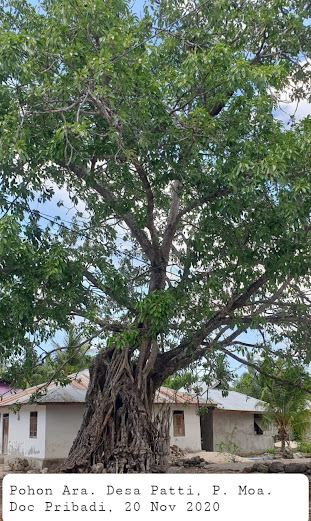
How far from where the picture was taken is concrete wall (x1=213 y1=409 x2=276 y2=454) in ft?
84.0

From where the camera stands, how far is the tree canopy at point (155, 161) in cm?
930

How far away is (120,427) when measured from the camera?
1215cm

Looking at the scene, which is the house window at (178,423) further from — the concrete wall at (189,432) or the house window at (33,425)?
the house window at (33,425)

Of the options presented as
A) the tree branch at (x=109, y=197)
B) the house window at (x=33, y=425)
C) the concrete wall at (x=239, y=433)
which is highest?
the tree branch at (x=109, y=197)

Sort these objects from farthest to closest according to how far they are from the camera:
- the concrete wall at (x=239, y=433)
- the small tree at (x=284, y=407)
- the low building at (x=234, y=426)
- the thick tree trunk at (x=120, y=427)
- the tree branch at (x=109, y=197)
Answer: the concrete wall at (x=239, y=433) < the low building at (x=234, y=426) < the small tree at (x=284, y=407) < the thick tree trunk at (x=120, y=427) < the tree branch at (x=109, y=197)

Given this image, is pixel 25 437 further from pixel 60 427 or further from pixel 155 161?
pixel 155 161

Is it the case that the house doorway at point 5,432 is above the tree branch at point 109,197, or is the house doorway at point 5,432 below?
below

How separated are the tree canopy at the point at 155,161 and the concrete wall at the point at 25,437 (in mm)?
6644

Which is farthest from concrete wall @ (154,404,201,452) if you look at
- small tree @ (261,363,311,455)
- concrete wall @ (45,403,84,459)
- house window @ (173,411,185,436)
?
concrete wall @ (45,403,84,459)

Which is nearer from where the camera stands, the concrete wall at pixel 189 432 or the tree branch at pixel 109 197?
the tree branch at pixel 109 197

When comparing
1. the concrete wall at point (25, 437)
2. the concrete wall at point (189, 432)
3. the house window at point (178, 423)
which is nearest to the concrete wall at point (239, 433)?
the concrete wall at point (189, 432)

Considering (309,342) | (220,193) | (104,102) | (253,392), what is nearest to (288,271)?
(220,193)

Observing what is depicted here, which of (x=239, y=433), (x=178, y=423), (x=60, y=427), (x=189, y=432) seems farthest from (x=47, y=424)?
(x=239, y=433)

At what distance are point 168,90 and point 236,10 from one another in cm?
285
